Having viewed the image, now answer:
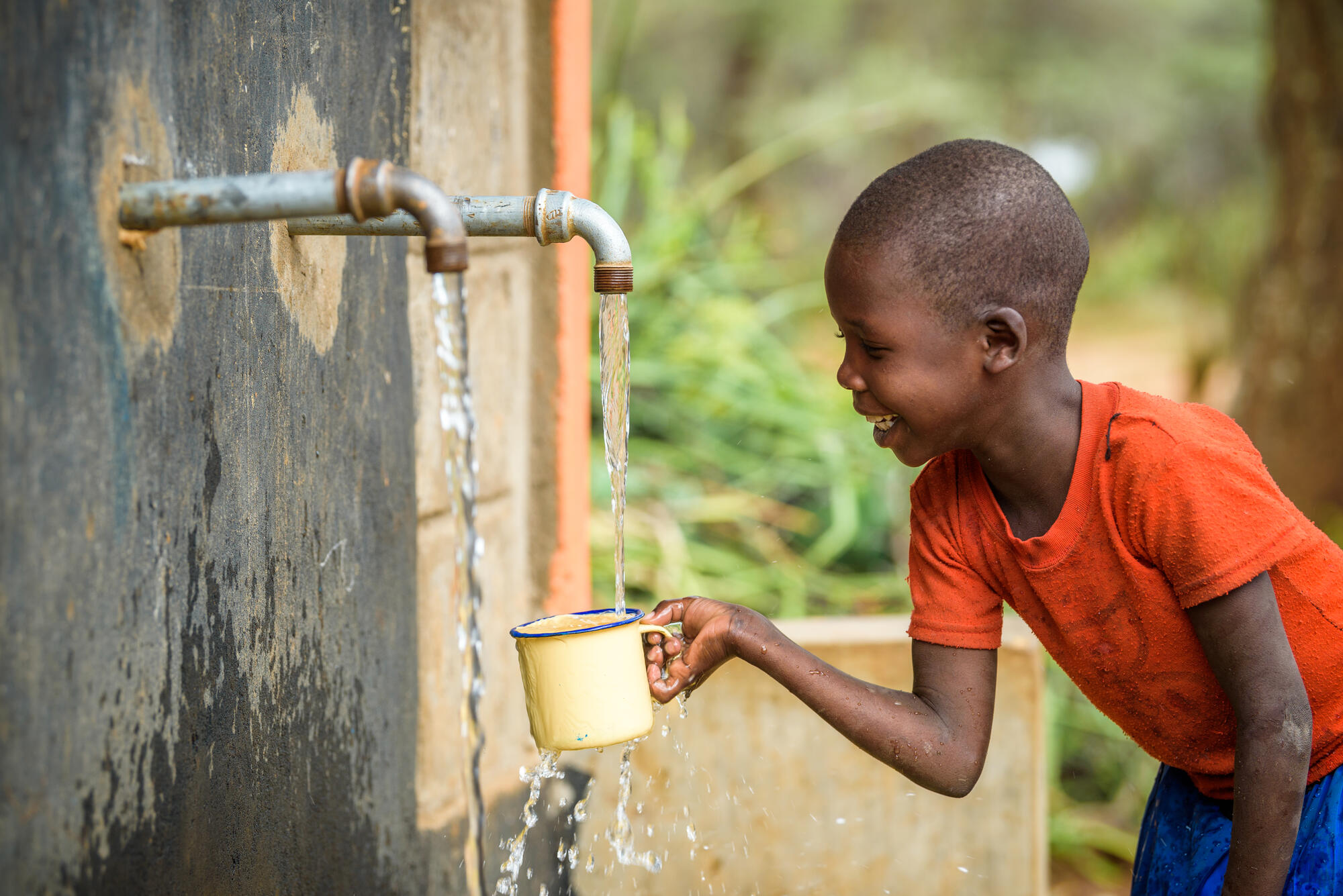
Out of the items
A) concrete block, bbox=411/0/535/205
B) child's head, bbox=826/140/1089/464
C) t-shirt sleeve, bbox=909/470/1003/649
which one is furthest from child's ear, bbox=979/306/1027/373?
concrete block, bbox=411/0/535/205

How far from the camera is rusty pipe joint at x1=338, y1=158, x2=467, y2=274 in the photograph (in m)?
1.05

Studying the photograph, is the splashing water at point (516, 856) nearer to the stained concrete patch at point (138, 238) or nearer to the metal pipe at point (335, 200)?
the stained concrete patch at point (138, 238)

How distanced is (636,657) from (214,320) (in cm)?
69

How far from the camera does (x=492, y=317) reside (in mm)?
2568

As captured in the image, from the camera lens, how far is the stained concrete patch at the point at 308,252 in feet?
5.07

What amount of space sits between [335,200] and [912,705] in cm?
114

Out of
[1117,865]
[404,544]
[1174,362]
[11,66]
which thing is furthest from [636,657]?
[1174,362]

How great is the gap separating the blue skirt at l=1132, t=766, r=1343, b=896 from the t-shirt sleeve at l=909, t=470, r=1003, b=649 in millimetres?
432

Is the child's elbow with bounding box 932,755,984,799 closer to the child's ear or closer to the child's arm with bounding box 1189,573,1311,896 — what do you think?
the child's arm with bounding box 1189,573,1311,896

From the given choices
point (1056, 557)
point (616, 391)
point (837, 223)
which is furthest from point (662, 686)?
point (837, 223)

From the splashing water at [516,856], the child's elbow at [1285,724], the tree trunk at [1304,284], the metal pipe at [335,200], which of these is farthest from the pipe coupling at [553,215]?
the tree trunk at [1304,284]

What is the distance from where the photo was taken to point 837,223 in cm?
1268

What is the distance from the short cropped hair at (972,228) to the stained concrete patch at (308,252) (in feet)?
2.52

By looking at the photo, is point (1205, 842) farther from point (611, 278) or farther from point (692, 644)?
point (611, 278)
